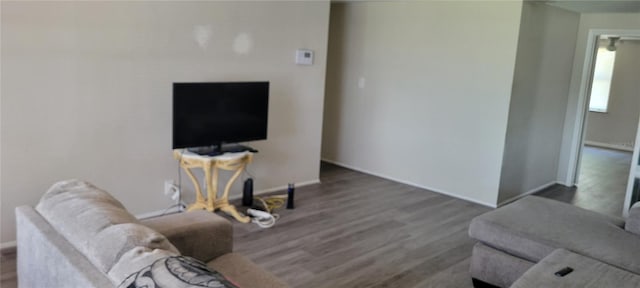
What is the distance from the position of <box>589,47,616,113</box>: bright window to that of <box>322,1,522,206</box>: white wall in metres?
5.16

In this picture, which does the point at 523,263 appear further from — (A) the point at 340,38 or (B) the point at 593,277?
(A) the point at 340,38

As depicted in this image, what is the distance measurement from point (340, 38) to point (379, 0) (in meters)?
0.73

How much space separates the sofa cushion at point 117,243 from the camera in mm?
1648

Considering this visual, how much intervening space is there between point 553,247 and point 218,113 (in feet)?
8.90

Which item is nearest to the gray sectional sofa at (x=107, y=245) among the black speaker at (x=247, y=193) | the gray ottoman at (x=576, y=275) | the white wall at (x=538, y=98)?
the gray ottoman at (x=576, y=275)

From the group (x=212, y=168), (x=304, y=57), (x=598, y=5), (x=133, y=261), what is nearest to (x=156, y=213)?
(x=212, y=168)

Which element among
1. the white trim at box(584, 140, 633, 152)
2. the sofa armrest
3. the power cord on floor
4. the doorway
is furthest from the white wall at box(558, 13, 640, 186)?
the sofa armrest

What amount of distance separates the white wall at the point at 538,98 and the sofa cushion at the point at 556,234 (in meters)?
1.87

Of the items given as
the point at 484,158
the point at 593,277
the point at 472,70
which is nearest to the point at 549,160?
the point at 484,158

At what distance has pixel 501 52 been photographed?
491cm

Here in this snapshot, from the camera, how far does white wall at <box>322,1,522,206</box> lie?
16.5ft

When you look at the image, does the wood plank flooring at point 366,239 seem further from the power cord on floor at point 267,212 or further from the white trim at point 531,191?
the white trim at point 531,191

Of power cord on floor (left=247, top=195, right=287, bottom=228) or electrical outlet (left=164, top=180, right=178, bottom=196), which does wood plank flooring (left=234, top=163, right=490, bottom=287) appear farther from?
electrical outlet (left=164, top=180, right=178, bottom=196)

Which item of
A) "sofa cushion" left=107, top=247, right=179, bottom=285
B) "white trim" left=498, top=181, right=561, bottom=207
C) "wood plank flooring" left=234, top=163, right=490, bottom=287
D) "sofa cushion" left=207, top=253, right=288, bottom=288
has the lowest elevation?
"wood plank flooring" left=234, top=163, right=490, bottom=287
